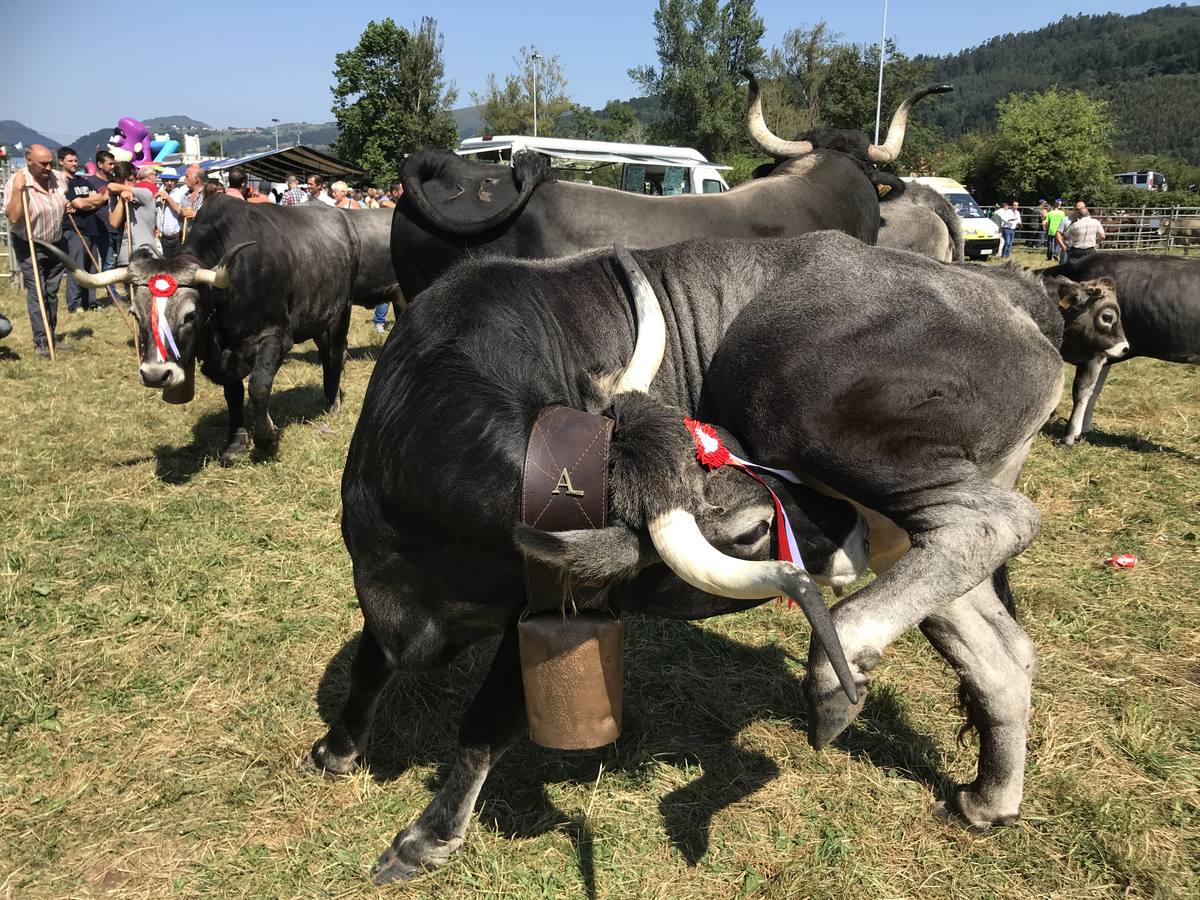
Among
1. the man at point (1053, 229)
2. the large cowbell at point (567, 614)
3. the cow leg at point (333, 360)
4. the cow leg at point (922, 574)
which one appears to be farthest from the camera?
the man at point (1053, 229)

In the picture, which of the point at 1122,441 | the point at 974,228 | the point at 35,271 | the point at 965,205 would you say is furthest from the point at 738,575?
the point at 965,205

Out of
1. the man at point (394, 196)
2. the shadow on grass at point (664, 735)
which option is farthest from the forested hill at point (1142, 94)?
the shadow on grass at point (664, 735)

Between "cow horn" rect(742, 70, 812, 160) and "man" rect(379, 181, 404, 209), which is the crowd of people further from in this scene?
"cow horn" rect(742, 70, 812, 160)

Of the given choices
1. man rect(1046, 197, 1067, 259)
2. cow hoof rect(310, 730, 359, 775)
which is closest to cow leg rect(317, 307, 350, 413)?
cow hoof rect(310, 730, 359, 775)

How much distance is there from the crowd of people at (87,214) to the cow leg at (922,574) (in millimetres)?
7892

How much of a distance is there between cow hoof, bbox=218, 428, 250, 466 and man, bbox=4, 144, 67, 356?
5.17 m

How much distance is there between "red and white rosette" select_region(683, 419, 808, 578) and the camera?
7.13 ft

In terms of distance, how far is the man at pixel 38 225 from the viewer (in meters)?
10.3

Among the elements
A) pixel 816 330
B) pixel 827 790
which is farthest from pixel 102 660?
pixel 816 330

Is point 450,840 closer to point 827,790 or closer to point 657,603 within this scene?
point 657,603

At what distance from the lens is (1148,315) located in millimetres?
8242

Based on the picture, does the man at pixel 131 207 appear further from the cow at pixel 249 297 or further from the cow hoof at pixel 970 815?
the cow hoof at pixel 970 815

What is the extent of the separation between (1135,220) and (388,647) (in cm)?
3616

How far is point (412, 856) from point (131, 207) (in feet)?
40.2
